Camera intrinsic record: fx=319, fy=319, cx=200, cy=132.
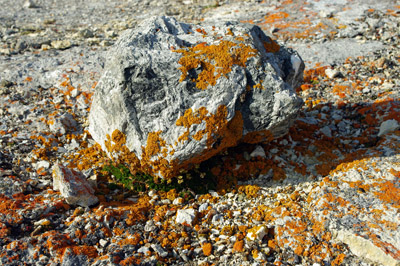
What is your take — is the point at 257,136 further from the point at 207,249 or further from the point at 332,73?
the point at 332,73

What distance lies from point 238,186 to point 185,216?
158 centimetres

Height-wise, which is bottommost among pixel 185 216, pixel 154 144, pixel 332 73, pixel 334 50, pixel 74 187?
pixel 185 216

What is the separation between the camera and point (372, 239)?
549 cm

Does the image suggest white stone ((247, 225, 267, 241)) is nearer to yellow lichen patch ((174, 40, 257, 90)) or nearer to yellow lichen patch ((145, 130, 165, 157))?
yellow lichen patch ((145, 130, 165, 157))

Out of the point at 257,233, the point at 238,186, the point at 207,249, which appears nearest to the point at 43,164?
the point at 207,249

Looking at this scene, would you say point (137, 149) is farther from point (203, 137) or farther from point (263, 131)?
point (263, 131)

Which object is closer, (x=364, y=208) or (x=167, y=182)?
(x=364, y=208)

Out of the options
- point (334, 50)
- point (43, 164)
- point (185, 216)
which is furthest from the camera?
point (334, 50)

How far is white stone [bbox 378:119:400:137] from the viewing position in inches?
339

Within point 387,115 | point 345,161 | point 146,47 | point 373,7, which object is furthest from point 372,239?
point 373,7

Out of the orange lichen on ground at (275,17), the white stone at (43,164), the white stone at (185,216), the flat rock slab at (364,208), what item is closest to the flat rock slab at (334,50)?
the orange lichen on ground at (275,17)

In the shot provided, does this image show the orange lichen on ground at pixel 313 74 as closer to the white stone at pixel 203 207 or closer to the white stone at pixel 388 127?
the white stone at pixel 388 127

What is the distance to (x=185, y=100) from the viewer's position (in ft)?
22.7

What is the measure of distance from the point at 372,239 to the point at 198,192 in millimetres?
3592
